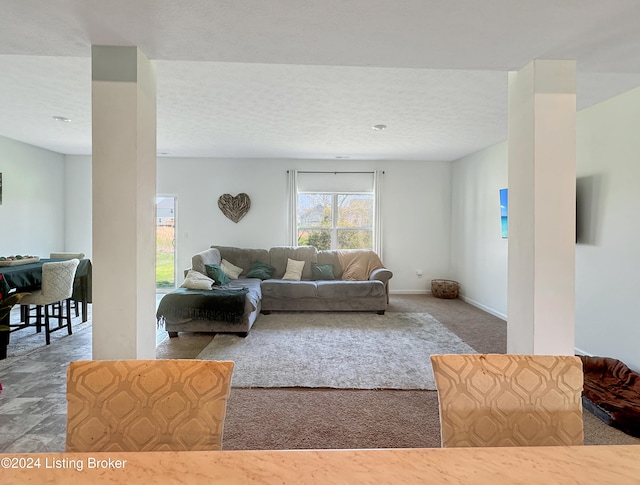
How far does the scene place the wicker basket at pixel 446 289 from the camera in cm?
616

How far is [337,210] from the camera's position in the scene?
6.64m

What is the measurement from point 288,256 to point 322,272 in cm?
69

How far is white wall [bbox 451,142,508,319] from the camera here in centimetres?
507

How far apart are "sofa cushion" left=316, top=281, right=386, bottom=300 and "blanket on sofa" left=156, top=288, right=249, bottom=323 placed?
1.42 m

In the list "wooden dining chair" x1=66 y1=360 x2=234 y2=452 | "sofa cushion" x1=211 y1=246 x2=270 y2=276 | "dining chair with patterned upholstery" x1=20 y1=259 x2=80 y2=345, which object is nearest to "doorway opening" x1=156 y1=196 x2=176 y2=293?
"sofa cushion" x1=211 y1=246 x2=270 y2=276

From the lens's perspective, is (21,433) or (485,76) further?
(485,76)

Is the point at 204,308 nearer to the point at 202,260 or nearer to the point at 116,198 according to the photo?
the point at 202,260

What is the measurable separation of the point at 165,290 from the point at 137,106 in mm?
5200

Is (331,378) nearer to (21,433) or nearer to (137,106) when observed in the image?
(21,433)

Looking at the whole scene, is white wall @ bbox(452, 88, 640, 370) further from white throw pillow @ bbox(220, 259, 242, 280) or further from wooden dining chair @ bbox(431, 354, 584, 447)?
white throw pillow @ bbox(220, 259, 242, 280)

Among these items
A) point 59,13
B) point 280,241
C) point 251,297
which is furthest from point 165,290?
point 59,13

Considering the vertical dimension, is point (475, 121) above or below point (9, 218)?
above

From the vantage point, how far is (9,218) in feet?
16.8

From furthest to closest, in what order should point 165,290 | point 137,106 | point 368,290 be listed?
point 165,290
point 368,290
point 137,106
